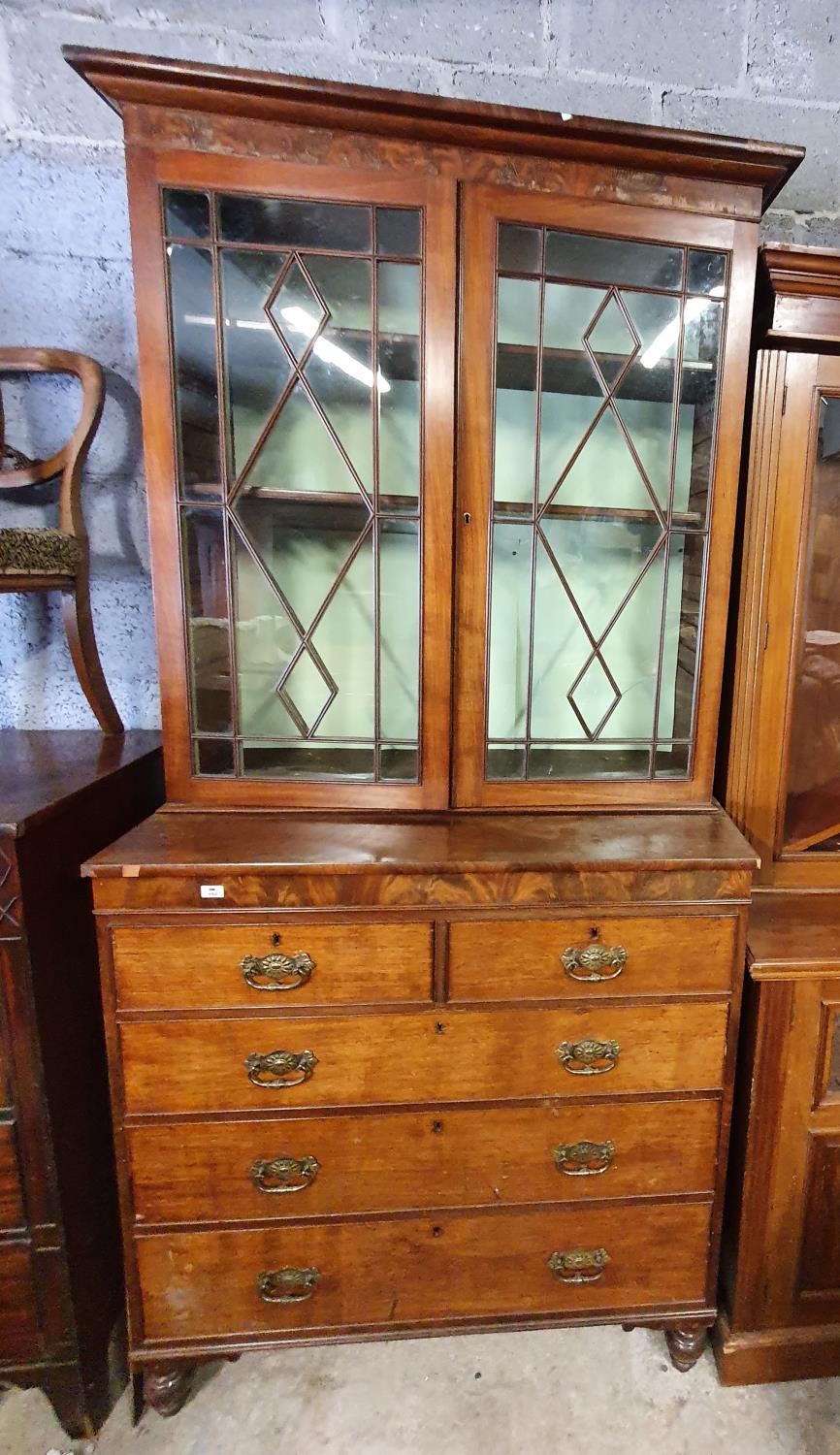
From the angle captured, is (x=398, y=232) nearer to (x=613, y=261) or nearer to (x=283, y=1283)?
(x=613, y=261)

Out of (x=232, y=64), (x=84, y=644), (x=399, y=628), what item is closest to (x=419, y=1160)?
(x=399, y=628)

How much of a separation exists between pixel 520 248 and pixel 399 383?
28 centimetres

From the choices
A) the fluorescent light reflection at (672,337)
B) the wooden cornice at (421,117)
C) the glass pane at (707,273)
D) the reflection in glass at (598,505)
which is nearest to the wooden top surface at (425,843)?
the reflection in glass at (598,505)

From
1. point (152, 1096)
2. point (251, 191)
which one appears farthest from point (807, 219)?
point (152, 1096)

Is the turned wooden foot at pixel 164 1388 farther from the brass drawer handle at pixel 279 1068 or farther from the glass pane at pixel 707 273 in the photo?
the glass pane at pixel 707 273

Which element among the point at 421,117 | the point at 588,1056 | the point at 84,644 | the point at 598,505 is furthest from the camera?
the point at 84,644

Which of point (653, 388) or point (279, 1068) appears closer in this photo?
point (279, 1068)

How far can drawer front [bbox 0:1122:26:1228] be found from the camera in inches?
38.7

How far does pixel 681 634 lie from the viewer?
3.86 feet

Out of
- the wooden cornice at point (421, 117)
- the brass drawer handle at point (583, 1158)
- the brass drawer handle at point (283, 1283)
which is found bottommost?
the brass drawer handle at point (283, 1283)

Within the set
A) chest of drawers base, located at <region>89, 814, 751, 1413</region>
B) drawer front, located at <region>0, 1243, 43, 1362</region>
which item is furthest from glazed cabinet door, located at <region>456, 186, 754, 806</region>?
drawer front, located at <region>0, 1243, 43, 1362</region>

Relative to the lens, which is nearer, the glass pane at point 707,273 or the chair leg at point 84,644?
the glass pane at point 707,273

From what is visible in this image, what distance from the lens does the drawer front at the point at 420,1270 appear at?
1.06 metres

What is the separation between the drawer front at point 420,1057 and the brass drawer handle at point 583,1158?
0.10 meters
